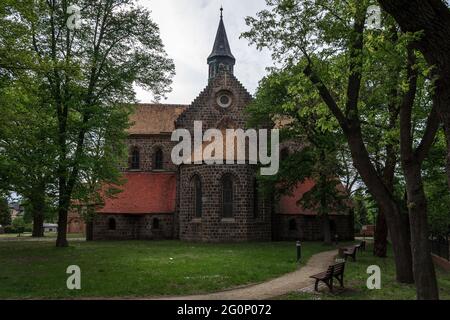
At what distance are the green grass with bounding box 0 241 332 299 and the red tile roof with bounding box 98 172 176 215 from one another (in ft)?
42.1

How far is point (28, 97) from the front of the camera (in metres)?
18.8

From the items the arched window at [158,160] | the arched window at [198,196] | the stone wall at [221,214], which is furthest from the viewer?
the arched window at [158,160]

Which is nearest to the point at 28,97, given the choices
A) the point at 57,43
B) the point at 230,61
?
the point at 57,43

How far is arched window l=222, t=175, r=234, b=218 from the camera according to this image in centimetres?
2950

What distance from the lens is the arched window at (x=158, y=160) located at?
37719mm

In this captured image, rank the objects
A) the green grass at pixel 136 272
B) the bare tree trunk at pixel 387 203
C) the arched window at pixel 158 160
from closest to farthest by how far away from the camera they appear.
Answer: the bare tree trunk at pixel 387 203 < the green grass at pixel 136 272 < the arched window at pixel 158 160

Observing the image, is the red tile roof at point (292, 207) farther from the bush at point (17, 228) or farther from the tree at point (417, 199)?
the bush at point (17, 228)

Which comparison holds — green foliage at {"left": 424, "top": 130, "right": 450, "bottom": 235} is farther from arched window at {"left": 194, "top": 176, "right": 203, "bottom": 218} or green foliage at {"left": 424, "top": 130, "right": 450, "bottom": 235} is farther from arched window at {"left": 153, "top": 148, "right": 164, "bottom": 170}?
arched window at {"left": 153, "top": 148, "right": 164, "bottom": 170}

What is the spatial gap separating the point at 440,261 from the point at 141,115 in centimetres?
2843

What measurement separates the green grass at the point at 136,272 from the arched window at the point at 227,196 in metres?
8.63

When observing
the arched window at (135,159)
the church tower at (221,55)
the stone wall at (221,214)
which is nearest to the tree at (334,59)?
the stone wall at (221,214)

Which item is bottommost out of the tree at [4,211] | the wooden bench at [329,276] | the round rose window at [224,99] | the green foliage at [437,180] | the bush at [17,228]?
the bush at [17,228]

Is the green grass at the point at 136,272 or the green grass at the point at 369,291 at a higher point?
the green grass at the point at 136,272
